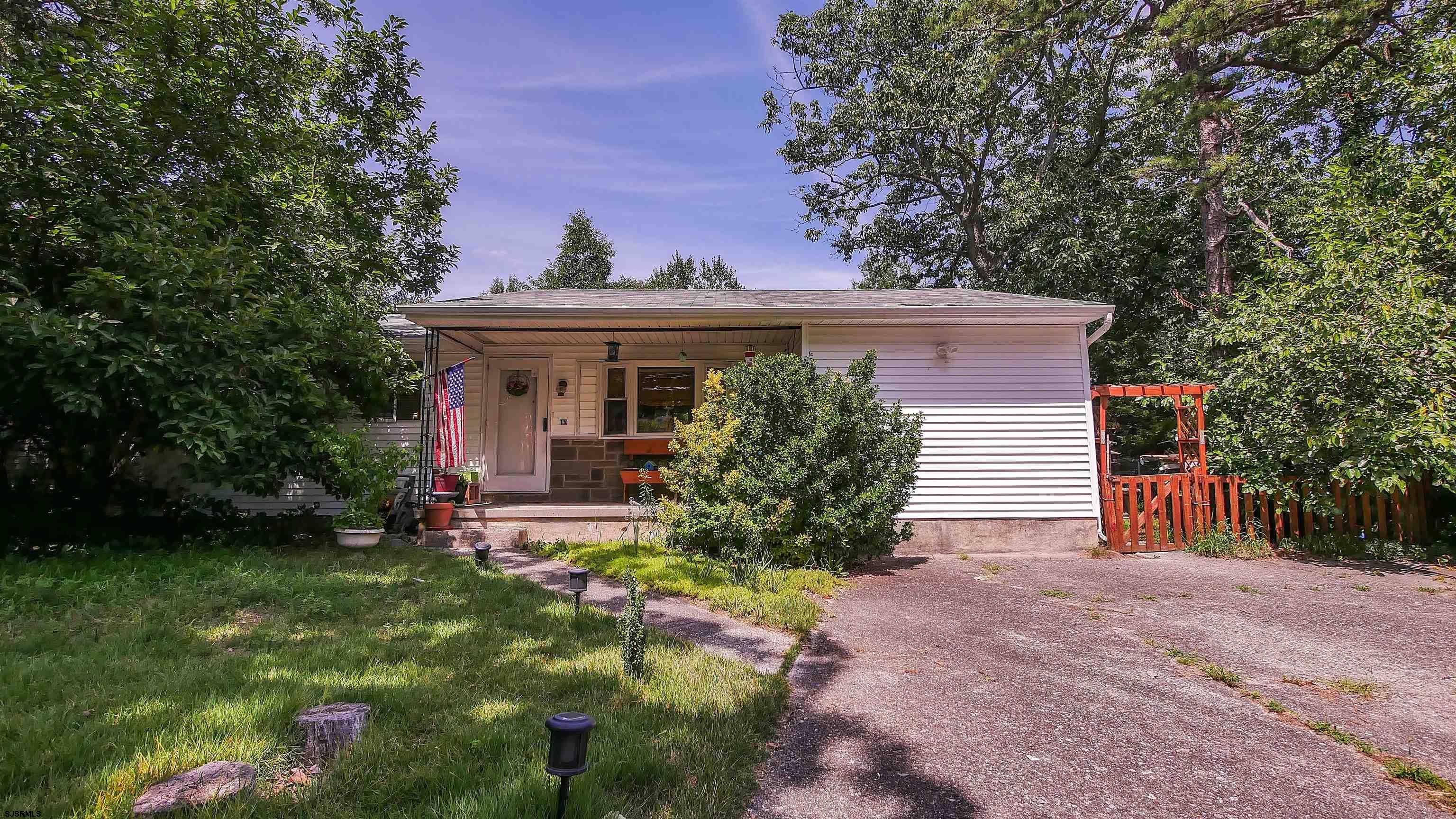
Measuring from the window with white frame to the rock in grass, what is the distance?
794 cm

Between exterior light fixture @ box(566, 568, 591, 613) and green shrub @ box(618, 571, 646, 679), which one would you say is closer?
green shrub @ box(618, 571, 646, 679)

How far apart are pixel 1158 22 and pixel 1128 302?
6464 millimetres

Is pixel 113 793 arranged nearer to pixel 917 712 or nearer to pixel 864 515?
pixel 917 712

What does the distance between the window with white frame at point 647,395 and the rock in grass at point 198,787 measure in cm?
794

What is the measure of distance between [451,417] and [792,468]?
457 centimetres

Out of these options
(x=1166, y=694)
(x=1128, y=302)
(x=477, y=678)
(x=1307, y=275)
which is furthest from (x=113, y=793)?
(x=1128, y=302)

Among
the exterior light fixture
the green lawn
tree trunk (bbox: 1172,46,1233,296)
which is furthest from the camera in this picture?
tree trunk (bbox: 1172,46,1233,296)

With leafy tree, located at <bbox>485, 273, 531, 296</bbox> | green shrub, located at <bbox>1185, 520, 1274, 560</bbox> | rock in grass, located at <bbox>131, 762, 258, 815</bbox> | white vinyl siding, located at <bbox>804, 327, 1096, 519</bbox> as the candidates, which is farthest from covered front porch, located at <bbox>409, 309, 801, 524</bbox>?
leafy tree, located at <bbox>485, 273, 531, 296</bbox>

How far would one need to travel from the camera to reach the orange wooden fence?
740 centimetres

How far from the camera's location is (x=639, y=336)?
9227 mm

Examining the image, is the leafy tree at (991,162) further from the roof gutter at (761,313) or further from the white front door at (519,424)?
the white front door at (519,424)

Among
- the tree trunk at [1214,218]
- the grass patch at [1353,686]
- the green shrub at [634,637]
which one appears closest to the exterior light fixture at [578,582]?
the green shrub at [634,637]

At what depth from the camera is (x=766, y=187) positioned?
1856 centimetres

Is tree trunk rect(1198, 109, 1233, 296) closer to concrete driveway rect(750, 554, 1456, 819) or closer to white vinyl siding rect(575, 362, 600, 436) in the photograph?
concrete driveway rect(750, 554, 1456, 819)
